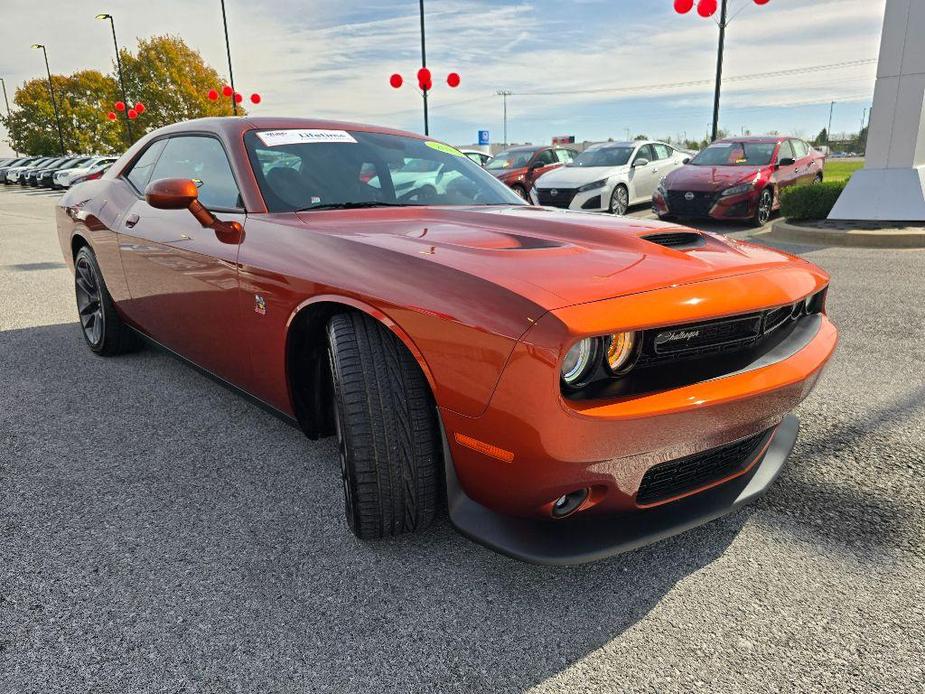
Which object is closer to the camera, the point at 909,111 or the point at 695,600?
the point at 695,600

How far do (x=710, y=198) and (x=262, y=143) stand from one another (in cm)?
844

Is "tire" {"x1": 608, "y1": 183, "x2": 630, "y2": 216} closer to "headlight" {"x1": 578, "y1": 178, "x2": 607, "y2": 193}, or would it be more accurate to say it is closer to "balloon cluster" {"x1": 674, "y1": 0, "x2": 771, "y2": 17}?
"headlight" {"x1": 578, "y1": 178, "x2": 607, "y2": 193}

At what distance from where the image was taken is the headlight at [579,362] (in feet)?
5.54

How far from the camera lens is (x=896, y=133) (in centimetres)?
907

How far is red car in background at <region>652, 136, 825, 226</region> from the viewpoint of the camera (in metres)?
9.92

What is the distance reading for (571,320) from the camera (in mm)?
1567

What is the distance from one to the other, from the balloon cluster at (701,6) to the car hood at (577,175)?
3.81 meters

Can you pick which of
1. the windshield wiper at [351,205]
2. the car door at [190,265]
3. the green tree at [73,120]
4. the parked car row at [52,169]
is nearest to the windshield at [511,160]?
the car door at [190,265]

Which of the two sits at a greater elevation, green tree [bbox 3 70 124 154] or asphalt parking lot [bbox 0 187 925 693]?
green tree [bbox 3 70 124 154]

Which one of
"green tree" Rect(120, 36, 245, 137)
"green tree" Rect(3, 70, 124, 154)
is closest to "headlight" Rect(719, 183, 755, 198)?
"green tree" Rect(120, 36, 245, 137)

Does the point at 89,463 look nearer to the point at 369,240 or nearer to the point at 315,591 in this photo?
the point at 315,591

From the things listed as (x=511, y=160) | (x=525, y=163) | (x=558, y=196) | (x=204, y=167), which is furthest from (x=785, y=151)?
(x=204, y=167)

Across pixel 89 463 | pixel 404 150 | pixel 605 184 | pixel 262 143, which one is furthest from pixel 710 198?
pixel 89 463

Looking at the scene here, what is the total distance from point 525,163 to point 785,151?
5714mm
